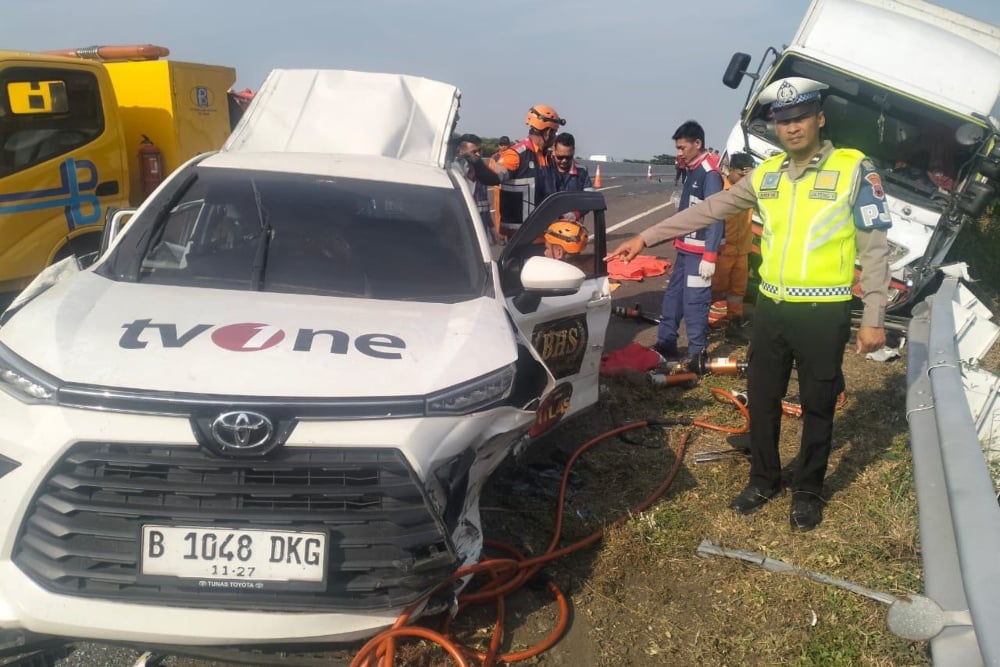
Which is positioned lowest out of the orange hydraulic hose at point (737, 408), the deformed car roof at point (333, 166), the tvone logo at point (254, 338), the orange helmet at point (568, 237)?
the orange hydraulic hose at point (737, 408)

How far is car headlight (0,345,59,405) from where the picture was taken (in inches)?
99.3

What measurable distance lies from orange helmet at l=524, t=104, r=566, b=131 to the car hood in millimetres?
4529

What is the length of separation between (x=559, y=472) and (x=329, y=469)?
2399mm

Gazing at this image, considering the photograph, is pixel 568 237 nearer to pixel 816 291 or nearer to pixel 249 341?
pixel 816 291

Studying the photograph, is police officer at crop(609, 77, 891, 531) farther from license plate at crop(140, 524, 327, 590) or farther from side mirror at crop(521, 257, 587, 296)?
license plate at crop(140, 524, 327, 590)

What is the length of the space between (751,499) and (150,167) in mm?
6743

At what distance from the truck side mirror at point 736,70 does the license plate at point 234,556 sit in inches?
317

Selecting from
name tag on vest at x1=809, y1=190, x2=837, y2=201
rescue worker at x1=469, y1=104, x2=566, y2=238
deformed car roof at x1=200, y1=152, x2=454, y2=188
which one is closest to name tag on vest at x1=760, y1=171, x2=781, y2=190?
name tag on vest at x1=809, y1=190, x2=837, y2=201

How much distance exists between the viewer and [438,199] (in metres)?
4.08

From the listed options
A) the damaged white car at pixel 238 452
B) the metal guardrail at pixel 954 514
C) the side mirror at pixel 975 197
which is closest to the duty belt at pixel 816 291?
the metal guardrail at pixel 954 514

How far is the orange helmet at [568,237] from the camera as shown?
6.23m

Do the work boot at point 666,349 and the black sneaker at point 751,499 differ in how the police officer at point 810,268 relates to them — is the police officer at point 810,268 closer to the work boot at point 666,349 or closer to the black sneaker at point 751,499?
the black sneaker at point 751,499

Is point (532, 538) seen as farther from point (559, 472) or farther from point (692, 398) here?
point (692, 398)

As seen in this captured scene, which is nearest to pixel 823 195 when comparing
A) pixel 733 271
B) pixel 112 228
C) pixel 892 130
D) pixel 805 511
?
pixel 805 511
